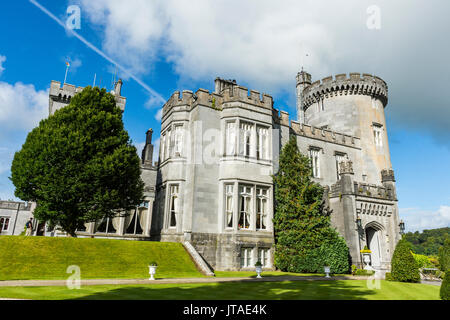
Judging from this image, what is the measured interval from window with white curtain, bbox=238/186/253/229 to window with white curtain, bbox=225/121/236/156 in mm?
2725

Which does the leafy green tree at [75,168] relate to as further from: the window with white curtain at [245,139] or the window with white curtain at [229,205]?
the window with white curtain at [245,139]

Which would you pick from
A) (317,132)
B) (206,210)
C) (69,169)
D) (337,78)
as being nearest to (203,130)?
(206,210)

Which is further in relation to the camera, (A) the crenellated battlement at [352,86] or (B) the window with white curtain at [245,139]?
(A) the crenellated battlement at [352,86]

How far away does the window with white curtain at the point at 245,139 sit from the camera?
71.7ft

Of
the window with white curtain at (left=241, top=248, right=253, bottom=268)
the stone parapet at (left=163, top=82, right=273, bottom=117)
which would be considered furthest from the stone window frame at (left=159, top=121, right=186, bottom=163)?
the window with white curtain at (left=241, top=248, right=253, bottom=268)

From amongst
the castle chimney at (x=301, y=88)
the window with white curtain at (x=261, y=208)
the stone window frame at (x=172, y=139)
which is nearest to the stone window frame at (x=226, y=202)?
the window with white curtain at (x=261, y=208)

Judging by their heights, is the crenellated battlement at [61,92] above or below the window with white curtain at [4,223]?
above

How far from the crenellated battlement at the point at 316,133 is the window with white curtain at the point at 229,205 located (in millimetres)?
7644

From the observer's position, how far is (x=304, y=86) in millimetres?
38250

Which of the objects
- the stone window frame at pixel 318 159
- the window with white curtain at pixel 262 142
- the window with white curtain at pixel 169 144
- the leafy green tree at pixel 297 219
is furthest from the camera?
the stone window frame at pixel 318 159

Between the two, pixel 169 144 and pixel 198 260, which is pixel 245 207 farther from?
pixel 169 144

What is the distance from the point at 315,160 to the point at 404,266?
12888 mm

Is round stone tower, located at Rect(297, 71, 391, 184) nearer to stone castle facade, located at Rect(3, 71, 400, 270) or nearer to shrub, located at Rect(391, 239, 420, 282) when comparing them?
stone castle facade, located at Rect(3, 71, 400, 270)
